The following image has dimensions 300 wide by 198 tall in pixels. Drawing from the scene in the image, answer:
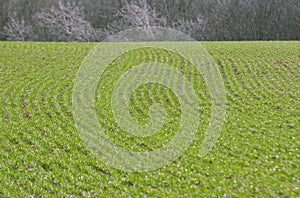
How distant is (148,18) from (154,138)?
2867 cm

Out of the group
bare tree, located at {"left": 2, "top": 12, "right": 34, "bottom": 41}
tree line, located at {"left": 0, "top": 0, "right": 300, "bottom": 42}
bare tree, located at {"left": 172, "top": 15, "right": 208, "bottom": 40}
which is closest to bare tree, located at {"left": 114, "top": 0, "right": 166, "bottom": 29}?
tree line, located at {"left": 0, "top": 0, "right": 300, "bottom": 42}

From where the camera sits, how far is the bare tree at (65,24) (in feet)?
114

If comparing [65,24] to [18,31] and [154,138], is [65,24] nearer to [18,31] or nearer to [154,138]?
[18,31]

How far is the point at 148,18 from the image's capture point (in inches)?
1499

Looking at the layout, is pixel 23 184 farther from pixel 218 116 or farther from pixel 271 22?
pixel 271 22

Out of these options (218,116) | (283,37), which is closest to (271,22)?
(283,37)

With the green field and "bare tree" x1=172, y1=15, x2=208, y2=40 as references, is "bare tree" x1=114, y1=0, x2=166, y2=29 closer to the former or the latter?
"bare tree" x1=172, y1=15, x2=208, y2=40

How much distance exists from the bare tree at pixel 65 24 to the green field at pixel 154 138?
14.8 m

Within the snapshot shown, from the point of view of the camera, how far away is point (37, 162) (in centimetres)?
918

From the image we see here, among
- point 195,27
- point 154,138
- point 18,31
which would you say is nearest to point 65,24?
point 18,31

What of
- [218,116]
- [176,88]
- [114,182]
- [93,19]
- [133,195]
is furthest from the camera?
[93,19]

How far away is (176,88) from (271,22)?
26953 millimetres

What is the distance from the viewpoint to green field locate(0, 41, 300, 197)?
7969 millimetres

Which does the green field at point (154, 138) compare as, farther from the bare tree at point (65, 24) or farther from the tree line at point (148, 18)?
the tree line at point (148, 18)
